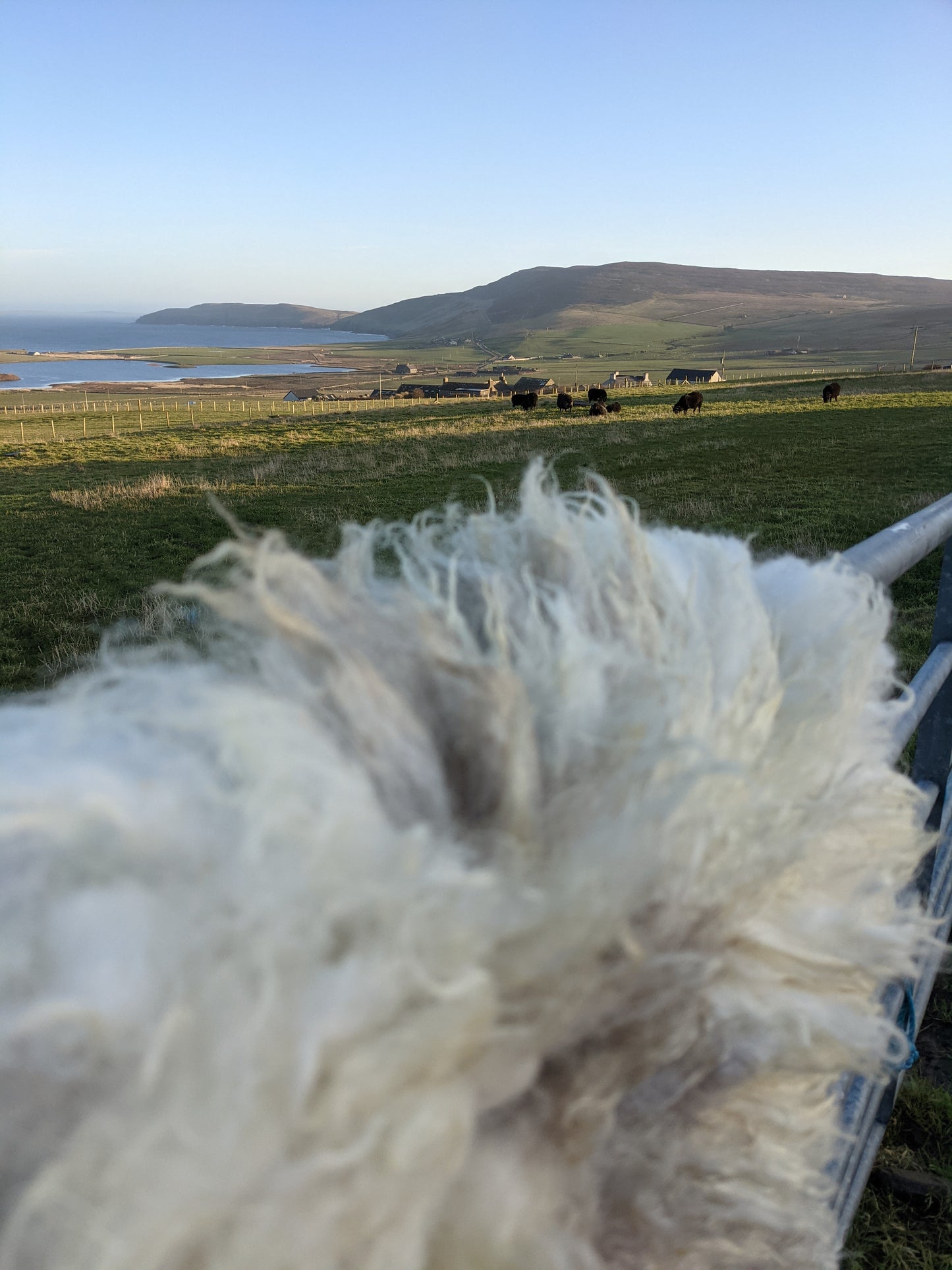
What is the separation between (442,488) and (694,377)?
75840 millimetres

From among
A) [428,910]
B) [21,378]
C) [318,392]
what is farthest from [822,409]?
[21,378]

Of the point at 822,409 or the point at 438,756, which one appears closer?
the point at 438,756

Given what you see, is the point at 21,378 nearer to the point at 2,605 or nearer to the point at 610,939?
the point at 2,605

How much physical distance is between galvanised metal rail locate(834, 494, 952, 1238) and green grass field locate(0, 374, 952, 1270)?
0.97ft

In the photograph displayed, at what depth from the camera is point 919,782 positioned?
7.87 feet

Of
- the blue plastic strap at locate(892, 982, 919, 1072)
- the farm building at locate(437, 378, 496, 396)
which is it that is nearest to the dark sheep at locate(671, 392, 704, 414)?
the blue plastic strap at locate(892, 982, 919, 1072)

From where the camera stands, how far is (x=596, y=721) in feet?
2.42

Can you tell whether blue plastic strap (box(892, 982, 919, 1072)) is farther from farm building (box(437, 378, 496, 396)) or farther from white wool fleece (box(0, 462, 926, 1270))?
farm building (box(437, 378, 496, 396))

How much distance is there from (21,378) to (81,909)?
510 feet

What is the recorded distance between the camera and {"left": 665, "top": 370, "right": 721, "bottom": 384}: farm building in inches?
Answer: 3334

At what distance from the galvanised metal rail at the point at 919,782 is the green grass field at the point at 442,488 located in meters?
0.30

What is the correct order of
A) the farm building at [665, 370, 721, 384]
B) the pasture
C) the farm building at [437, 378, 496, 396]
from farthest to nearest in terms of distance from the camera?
the farm building at [665, 370, 721, 384], the farm building at [437, 378, 496, 396], the pasture

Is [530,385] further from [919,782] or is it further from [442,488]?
[919,782]

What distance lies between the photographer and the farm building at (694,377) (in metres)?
84.7
